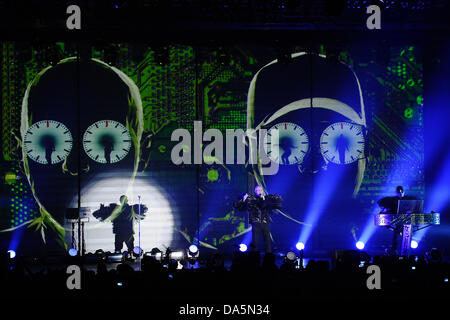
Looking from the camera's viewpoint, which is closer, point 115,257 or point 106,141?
point 115,257

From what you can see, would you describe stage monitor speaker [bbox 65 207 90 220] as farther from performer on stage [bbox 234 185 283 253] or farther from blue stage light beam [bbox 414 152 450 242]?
blue stage light beam [bbox 414 152 450 242]

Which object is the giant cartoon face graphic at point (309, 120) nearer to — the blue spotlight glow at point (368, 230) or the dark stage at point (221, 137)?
the dark stage at point (221, 137)

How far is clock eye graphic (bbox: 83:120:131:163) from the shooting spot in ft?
30.2

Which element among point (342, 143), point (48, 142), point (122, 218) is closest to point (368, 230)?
point (342, 143)

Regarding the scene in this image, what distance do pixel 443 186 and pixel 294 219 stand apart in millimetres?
3815

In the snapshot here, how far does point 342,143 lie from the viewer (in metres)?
9.59

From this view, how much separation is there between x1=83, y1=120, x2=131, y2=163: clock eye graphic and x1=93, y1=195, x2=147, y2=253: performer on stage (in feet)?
3.49

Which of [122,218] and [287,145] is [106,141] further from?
[287,145]

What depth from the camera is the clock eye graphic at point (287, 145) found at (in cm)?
945

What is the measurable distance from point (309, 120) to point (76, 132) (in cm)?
574

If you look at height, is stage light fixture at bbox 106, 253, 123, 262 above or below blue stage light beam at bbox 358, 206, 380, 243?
below

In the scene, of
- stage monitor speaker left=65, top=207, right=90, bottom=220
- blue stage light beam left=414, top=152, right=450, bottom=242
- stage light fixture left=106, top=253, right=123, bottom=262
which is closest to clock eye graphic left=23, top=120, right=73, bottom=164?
stage monitor speaker left=65, top=207, right=90, bottom=220

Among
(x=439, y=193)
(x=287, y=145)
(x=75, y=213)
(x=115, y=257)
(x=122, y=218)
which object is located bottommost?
(x=115, y=257)
